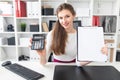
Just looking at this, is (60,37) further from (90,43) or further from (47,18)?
(47,18)

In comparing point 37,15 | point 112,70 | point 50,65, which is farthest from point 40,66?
point 37,15

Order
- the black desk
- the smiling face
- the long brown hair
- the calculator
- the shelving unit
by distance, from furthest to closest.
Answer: the shelving unit < the long brown hair < the smiling face < the calculator < the black desk

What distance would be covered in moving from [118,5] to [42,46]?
78.2 inches

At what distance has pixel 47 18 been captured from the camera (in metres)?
3.02

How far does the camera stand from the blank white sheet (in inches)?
43.6

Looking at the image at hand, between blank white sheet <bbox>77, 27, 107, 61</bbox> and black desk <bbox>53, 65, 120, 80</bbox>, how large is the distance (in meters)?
0.11

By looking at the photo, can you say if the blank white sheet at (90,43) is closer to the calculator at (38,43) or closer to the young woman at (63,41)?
the calculator at (38,43)

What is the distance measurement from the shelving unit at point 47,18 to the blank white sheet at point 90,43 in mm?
1630

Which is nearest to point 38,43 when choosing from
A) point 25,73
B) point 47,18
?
point 25,73

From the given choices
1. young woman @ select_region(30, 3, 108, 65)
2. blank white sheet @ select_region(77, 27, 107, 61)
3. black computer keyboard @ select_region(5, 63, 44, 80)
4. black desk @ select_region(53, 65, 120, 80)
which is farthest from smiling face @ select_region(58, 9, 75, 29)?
black computer keyboard @ select_region(5, 63, 44, 80)

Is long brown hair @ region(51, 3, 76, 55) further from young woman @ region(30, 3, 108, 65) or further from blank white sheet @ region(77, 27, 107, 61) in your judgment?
blank white sheet @ region(77, 27, 107, 61)

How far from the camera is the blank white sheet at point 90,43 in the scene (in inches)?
43.6

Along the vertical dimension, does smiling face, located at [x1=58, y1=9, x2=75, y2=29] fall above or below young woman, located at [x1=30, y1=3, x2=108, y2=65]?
above

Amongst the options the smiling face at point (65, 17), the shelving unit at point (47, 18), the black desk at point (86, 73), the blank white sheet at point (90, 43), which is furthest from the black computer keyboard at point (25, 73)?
the shelving unit at point (47, 18)
